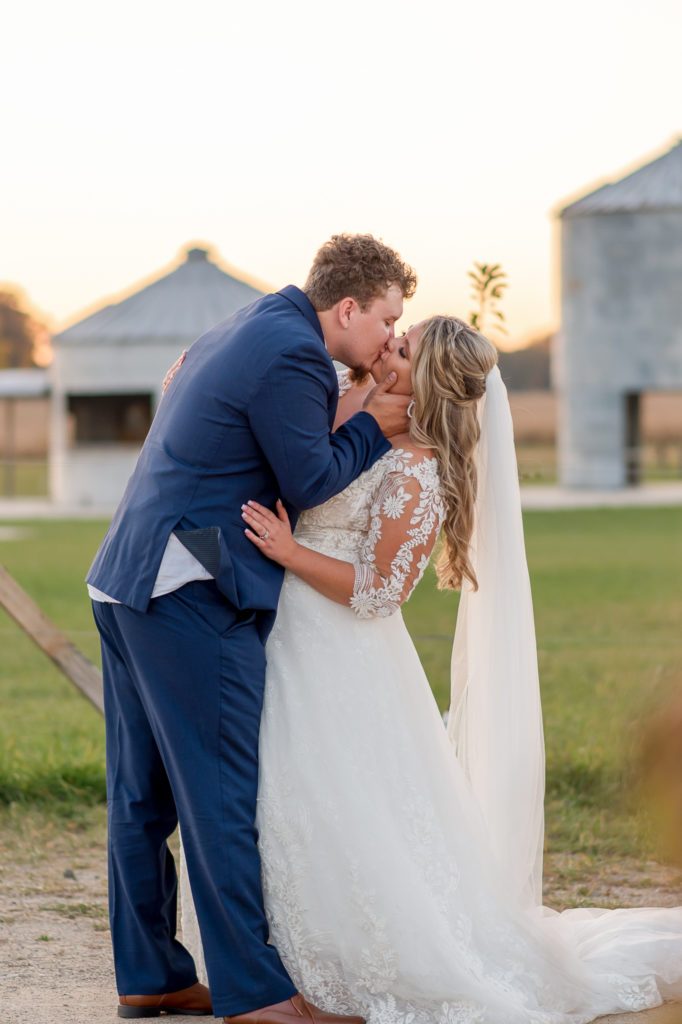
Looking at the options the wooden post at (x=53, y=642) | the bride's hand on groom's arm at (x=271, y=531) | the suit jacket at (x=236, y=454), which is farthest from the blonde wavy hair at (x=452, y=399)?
the wooden post at (x=53, y=642)

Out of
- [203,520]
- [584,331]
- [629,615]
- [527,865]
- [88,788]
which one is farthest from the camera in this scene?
[584,331]

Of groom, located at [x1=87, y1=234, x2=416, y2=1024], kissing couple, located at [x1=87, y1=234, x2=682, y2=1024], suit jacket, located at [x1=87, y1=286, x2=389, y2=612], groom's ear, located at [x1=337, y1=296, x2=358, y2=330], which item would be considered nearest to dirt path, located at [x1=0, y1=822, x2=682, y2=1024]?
kissing couple, located at [x1=87, y1=234, x2=682, y2=1024]

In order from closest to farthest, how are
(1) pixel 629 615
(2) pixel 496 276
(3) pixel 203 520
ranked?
(3) pixel 203 520
(2) pixel 496 276
(1) pixel 629 615

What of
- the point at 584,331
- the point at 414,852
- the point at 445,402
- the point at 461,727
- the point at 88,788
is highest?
the point at 584,331

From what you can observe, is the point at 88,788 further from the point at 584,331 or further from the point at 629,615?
the point at 584,331

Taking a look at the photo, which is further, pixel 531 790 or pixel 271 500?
pixel 531 790

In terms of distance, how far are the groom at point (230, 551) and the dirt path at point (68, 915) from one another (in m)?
0.60

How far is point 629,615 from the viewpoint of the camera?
12828 mm

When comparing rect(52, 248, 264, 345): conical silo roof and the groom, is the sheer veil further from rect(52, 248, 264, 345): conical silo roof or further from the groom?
rect(52, 248, 264, 345): conical silo roof

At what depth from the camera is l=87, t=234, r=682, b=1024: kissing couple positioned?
3.34 m

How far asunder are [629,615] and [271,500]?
390 inches

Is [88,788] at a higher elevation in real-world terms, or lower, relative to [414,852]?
lower

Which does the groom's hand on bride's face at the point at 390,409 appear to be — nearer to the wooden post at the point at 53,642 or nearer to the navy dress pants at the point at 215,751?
the navy dress pants at the point at 215,751

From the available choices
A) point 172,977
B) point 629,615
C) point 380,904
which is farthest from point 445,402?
point 629,615
